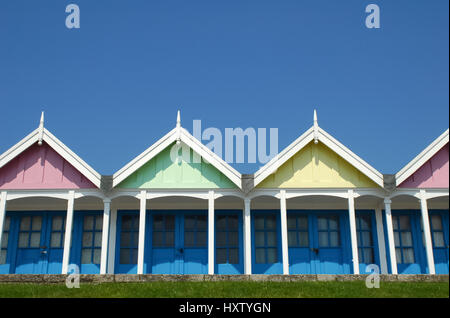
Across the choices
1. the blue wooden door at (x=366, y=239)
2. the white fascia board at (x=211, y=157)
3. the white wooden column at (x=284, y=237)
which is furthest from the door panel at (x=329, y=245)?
the white fascia board at (x=211, y=157)

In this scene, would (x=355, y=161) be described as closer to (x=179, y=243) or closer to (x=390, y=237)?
(x=390, y=237)

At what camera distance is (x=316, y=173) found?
1587 cm

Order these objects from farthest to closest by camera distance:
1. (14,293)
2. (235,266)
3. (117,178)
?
(235,266) → (117,178) → (14,293)

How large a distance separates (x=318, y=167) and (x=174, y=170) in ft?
15.9

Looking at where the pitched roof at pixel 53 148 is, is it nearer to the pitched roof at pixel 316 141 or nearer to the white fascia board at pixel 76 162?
the white fascia board at pixel 76 162

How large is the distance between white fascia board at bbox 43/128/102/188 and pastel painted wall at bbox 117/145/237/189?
0.86 meters

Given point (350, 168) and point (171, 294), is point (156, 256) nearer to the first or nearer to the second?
point (171, 294)

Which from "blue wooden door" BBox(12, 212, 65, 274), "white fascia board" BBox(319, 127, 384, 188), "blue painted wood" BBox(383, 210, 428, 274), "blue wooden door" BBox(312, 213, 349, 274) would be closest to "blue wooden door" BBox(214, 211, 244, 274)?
"blue wooden door" BBox(312, 213, 349, 274)

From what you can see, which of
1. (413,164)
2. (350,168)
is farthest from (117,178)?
(413,164)

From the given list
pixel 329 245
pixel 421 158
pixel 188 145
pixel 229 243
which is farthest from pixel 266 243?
pixel 421 158

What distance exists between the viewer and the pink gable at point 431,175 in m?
15.8

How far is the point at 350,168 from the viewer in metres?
16.0

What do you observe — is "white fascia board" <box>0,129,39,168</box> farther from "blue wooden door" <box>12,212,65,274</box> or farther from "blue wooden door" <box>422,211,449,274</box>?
"blue wooden door" <box>422,211,449,274</box>
